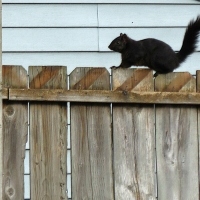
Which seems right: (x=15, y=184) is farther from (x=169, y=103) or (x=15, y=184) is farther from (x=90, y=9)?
(x=90, y=9)

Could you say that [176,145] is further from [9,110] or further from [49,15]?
[49,15]

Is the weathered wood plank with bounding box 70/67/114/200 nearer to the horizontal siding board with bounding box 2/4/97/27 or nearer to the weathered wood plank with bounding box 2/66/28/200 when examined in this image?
the weathered wood plank with bounding box 2/66/28/200

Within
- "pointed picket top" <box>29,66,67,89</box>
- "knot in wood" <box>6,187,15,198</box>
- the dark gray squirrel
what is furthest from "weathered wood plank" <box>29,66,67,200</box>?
the dark gray squirrel

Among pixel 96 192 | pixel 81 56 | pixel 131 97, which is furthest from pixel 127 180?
pixel 81 56

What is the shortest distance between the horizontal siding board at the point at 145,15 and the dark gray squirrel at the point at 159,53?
20.4 inches

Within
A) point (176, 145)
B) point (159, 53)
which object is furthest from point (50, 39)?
point (176, 145)

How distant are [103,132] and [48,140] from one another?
277 mm

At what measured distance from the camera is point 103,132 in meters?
3.16

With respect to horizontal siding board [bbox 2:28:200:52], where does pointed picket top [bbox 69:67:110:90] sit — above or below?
below

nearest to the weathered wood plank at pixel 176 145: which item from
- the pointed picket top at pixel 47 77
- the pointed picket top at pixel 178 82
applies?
the pointed picket top at pixel 178 82

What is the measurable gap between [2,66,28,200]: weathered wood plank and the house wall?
6.60 ft

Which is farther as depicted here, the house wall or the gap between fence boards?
the house wall

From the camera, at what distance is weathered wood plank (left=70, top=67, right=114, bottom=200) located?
3.14 metres

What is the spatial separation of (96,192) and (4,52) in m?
2.25
